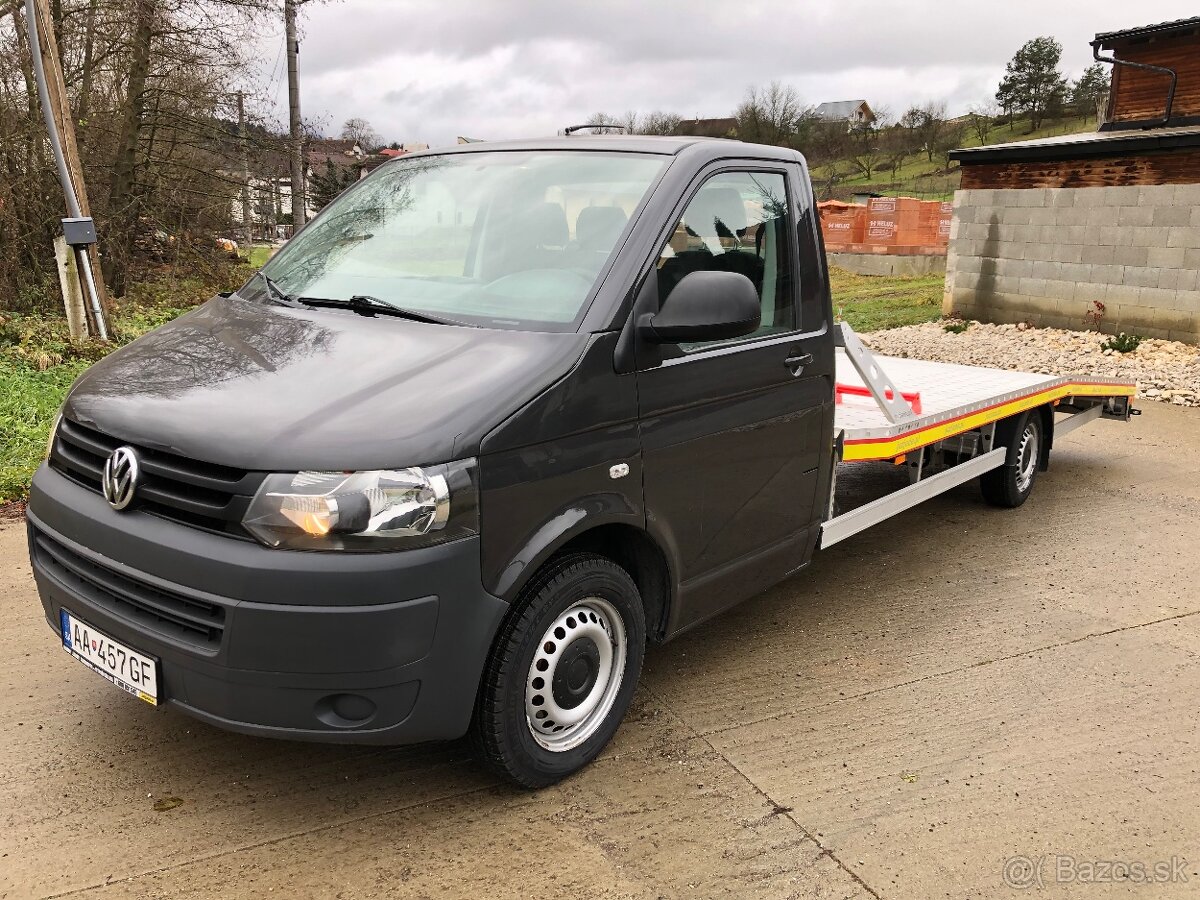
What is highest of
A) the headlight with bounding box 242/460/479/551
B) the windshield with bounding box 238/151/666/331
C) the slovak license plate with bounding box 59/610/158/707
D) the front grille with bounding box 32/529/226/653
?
the windshield with bounding box 238/151/666/331

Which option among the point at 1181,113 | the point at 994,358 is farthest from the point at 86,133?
the point at 1181,113

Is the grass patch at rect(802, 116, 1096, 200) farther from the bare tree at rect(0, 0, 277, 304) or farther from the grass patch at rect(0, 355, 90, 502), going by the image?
the grass patch at rect(0, 355, 90, 502)

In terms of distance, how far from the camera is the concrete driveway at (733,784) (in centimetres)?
272

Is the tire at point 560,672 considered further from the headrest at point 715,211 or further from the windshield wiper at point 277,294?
the windshield wiper at point 277,294

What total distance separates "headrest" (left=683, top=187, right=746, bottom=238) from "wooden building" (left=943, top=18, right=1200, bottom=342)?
35.1 feet

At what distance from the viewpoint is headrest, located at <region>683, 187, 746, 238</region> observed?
344 cm

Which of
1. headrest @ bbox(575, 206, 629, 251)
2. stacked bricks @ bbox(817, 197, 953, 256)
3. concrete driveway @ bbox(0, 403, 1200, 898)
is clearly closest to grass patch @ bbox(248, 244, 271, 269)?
concrete driveway @ bbox(0, 403, 1200, 898)

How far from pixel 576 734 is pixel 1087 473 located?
5.82 meters

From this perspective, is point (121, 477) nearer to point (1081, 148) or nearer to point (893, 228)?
point (1081, 148)

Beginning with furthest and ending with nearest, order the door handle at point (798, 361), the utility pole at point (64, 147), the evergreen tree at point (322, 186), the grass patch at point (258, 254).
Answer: the evergreen tree at point (322, 186) < the grass patch at point (258, 254) < the utility pole at point (64, 147) < the door handle at point (798, 361)

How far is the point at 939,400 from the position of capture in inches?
221

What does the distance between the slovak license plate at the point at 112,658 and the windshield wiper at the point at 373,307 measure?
4.20ft

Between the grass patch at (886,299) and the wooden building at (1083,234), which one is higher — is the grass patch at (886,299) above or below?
below
